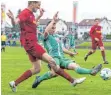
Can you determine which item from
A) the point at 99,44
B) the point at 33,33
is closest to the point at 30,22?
the point at 33,33

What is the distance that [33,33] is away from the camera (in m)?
10.4

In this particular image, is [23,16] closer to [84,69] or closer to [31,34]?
[31,34]

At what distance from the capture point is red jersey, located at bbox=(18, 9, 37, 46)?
10258 mm

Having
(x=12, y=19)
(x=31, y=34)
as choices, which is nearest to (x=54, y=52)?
(x=31, y=34)

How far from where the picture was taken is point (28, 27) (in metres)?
10.4

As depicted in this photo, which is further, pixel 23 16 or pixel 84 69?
pixel 84 69

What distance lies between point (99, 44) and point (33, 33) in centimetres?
1215

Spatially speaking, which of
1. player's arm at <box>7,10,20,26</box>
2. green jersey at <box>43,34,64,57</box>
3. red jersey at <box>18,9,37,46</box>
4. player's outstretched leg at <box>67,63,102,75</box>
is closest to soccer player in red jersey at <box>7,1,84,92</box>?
red jersey at <box>18,9,37,46</box>

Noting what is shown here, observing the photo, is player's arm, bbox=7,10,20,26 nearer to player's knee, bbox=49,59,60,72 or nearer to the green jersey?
player's knee, bbox=49,59,60,72

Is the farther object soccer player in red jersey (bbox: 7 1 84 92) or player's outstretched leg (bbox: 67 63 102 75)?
player's outstretched leg (bbox: 67 63 102 75)

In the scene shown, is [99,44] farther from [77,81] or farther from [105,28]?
[105,28]

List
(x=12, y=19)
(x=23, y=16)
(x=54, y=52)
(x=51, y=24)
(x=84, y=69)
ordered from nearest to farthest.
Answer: (x=12, y=19) → (x=23, y=16) → (x=84, y=69) → (x=51, y=24) → (x=54, y=52)

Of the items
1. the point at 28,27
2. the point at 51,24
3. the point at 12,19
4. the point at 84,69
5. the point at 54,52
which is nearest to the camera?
the point at 12,19

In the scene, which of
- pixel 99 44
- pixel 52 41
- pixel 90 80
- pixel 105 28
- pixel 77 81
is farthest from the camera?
pixel 105 28
